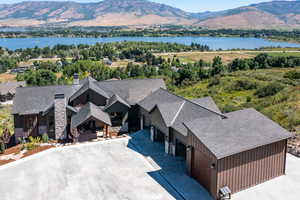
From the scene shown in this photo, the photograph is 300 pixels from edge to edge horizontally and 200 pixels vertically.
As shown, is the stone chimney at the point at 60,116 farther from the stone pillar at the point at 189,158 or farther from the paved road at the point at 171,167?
the stone pillar at the point at 189,158

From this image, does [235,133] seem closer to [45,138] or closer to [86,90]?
[86,90]

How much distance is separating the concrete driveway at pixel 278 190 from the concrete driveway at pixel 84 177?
3.83m

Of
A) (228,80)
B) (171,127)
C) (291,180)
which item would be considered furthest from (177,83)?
(291,180)

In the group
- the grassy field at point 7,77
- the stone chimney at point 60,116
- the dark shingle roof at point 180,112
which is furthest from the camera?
the grassy field at point 7,77

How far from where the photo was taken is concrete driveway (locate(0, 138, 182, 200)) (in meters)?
15.8

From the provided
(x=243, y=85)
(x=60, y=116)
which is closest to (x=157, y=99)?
(x=60, y=116)

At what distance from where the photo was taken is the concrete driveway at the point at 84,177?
15766mm

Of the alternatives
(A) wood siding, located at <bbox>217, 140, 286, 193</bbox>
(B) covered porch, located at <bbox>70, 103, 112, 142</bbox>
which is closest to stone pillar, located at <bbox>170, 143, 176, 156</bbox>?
(A) wood siding, located at <bbox>217, 140, 286, 193</bbox>

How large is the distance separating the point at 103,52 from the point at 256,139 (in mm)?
115050

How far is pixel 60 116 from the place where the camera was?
2497 centimetres

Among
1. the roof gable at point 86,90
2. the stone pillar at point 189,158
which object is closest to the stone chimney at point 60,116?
the roof gable at point 86,90

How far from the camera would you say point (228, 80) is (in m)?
49.0

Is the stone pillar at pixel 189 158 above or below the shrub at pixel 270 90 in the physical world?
below

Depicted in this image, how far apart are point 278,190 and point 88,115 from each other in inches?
599
